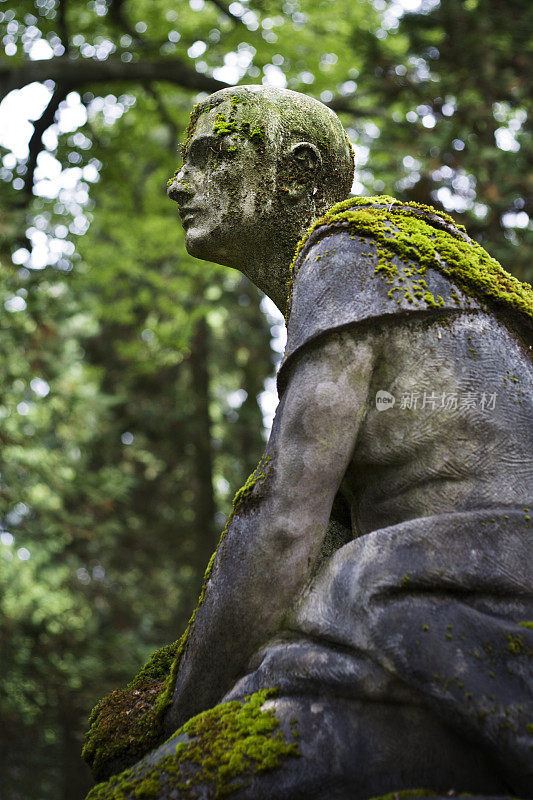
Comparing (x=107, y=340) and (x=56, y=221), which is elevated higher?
(x=56, y=221)

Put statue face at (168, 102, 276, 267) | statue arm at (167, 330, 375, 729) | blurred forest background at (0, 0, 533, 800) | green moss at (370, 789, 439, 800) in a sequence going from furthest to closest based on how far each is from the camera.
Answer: blurred forest background at (0, 0, 533, 800) → statue face at (168, 102, 276, 267) → statue arm at (167, 330, 375, 729) → green moss at (370, 789, 439, 800)

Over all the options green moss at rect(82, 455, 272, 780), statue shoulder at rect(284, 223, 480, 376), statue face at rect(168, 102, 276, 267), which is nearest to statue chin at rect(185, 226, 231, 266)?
statue face at rect(168, 102, 276, 267)

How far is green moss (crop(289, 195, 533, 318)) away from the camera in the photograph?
2064mm

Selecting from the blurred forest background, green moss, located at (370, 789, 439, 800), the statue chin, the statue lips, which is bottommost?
the blurred forest background

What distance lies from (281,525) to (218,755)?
53 cm

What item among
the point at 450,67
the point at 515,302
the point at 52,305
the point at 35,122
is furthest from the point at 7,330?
the point at 515,302

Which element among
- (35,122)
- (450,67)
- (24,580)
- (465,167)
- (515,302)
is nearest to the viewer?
(515,302)

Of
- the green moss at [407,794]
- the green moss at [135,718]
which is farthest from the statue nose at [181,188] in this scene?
the green moss at [407,794]

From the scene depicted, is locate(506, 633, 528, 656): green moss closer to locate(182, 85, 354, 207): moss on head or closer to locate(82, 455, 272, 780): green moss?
locate(82, 455, 272, 780): green moss

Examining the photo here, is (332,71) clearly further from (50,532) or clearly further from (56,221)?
(50,532)

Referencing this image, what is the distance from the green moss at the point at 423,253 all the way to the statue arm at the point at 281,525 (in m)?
0.24

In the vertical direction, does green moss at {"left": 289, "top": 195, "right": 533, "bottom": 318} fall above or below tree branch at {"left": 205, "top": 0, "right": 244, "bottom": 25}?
above

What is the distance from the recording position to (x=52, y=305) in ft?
32.4

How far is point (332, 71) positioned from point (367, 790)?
9977mm
